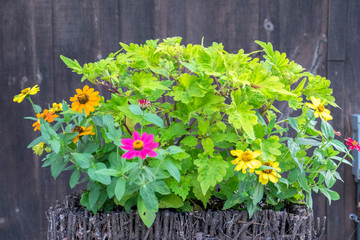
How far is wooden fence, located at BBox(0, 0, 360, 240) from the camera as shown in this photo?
4.75 ft

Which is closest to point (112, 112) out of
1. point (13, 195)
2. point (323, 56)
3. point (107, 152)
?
point (107, 152)

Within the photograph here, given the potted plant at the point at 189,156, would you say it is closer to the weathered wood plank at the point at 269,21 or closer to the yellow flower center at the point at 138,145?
the yellow flower center at the point at 138,145

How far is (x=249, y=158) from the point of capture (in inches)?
27.7

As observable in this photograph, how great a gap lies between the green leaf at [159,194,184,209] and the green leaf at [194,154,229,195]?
3.5 inches

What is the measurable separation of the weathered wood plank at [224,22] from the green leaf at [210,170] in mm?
785

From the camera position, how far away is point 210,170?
749 mm

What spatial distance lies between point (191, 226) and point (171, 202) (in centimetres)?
7

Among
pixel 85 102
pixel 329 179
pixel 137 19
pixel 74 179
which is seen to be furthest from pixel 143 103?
pixel 137 19

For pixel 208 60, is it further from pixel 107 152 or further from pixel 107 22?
pixel 107 22

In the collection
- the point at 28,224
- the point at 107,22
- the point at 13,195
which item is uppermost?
the point at 107,22

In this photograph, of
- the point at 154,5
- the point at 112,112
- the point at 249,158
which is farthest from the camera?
the point at 154,5

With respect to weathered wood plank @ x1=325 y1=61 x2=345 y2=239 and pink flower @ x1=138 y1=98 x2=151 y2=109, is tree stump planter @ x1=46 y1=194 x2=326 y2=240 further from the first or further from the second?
weathered wood plank @ x1=325 y1=61 x2=345 y2=239

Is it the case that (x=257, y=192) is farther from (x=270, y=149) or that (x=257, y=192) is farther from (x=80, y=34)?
(x=80, y=34)

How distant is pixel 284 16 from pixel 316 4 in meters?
0.14
